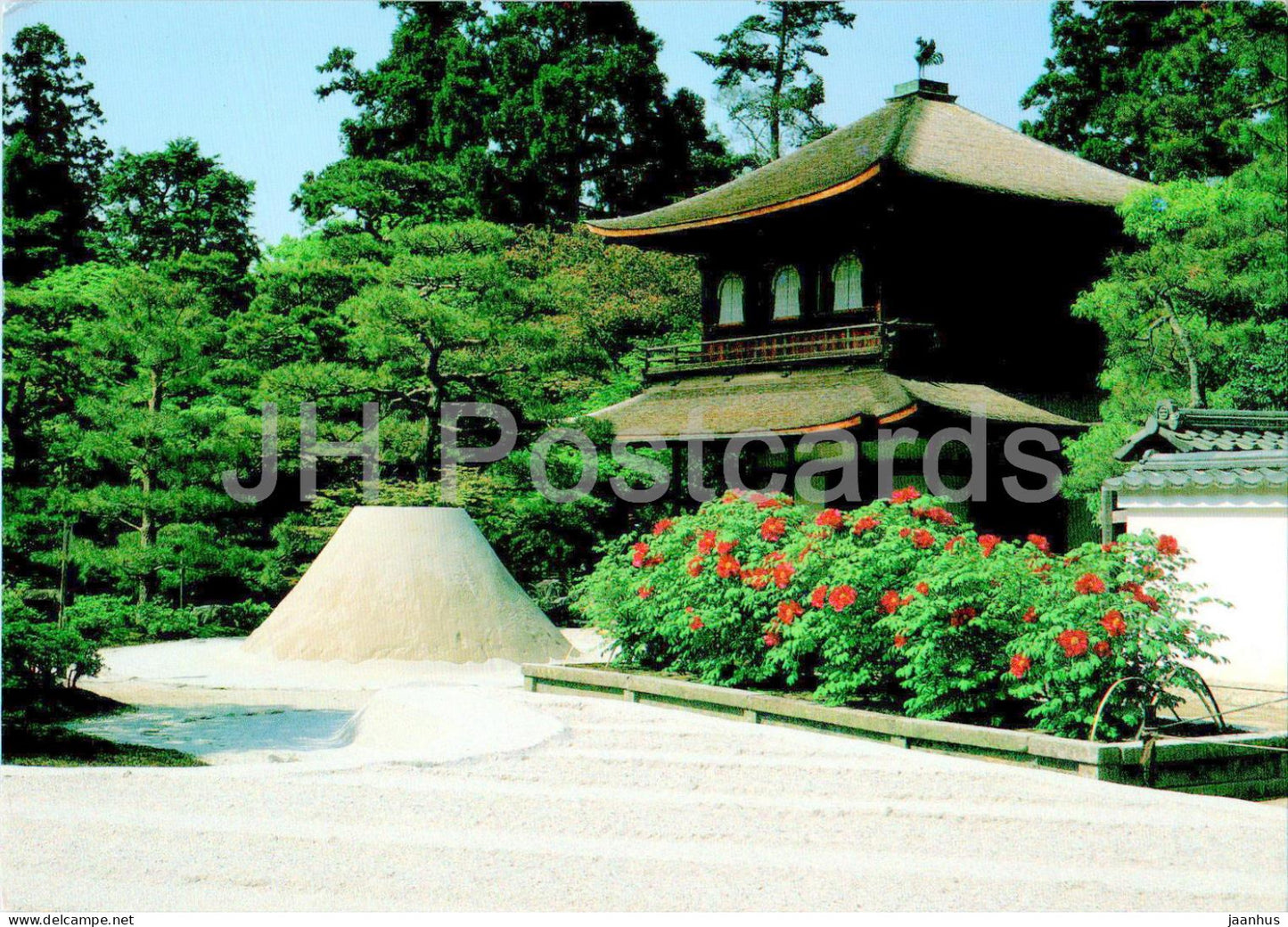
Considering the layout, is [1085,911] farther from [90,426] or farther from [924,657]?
[90,426]

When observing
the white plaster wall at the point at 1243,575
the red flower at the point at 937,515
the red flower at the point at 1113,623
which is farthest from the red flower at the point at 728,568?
the white plaster wall at the point at 1243,575

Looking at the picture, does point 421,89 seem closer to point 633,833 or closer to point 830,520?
point 830,520

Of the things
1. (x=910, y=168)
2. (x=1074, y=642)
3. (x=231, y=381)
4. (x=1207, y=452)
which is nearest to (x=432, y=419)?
(x=231, y=381)

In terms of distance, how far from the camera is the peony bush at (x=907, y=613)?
246 inches

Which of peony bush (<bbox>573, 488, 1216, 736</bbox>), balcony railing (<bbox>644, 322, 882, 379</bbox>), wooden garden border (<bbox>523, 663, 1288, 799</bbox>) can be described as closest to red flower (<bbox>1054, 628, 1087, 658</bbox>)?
peony bush (<bbox>573, 488, 1216, 736</bbox>)

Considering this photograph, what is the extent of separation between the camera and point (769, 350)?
59.7 feet

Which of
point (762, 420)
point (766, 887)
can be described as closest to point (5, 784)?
point (766, 887)

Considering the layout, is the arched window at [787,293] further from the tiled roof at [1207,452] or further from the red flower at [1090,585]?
the red flower at [1090,585]

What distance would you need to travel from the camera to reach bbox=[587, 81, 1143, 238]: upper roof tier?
16.4 metres

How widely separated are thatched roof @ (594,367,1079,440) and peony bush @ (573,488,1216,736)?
6.69 metres

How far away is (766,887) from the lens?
433 cm

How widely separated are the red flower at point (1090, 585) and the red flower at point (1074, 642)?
28cm

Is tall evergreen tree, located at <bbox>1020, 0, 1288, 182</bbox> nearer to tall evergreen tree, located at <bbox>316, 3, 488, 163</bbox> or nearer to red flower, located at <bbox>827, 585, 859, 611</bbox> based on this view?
red flower, located at <bbox>827, 585, 859, 611</bbox>

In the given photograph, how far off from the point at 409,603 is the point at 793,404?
6.51 meters
